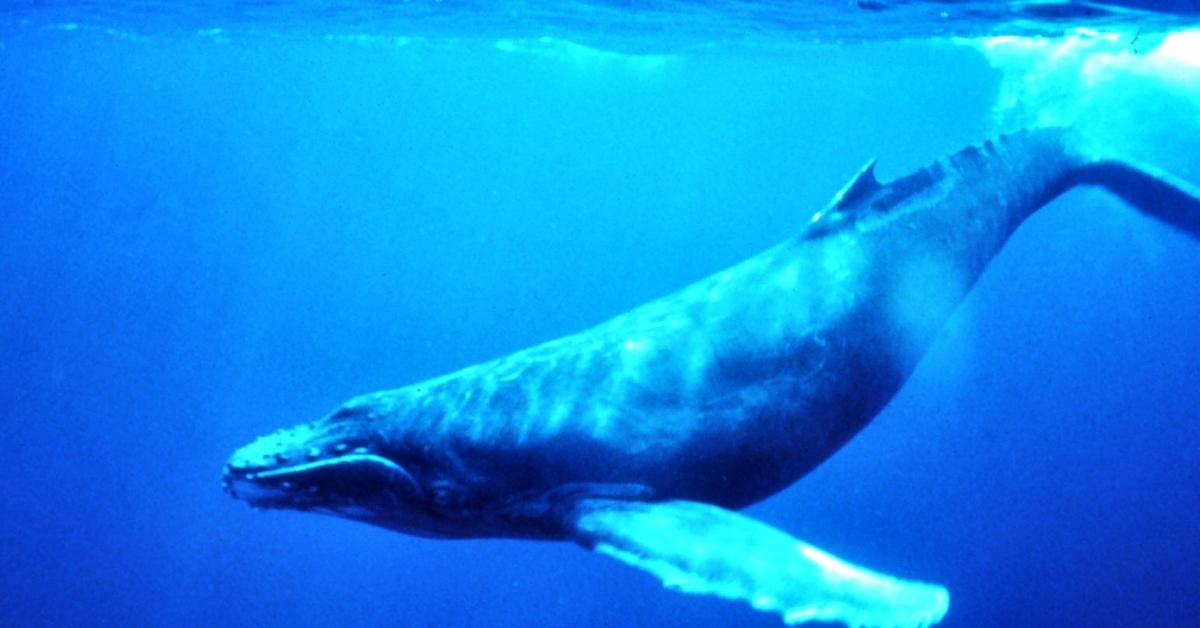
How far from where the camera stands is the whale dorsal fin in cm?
853

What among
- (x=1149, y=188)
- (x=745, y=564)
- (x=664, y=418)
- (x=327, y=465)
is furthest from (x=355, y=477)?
(x=1149, y=188)

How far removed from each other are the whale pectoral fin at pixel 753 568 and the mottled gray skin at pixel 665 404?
21.5 inches

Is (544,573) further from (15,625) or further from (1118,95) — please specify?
(1118,95)

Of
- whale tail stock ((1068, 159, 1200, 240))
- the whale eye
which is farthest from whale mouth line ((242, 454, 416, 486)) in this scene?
whale tail stock ((1068, 159, 1200, 240))

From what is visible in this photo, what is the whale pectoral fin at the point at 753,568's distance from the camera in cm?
525

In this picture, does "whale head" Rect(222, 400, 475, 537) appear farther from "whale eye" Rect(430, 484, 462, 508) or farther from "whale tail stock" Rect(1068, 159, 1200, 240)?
"whale tail stock" Rect(1068, 159, 1200, 240)

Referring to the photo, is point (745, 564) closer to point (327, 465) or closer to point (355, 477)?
point (355, 477)

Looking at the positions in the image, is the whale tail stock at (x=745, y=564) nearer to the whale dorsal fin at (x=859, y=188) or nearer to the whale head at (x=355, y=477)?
the whale head at (x=355, y=477)

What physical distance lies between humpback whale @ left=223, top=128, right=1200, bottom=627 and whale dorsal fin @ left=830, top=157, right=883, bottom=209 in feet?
0.07

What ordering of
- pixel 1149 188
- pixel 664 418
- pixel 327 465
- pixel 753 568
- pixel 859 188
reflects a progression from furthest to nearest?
pixel 1149 188
pixel 859 188
pixel 664 418
pixel 327 465
pixel 753 568

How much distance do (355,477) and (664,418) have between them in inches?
96.9

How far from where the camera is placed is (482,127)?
72688mm

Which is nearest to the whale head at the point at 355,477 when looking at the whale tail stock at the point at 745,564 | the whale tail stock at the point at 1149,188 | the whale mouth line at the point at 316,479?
the whale mouth line at the point at 316,479

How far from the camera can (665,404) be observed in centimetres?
719
